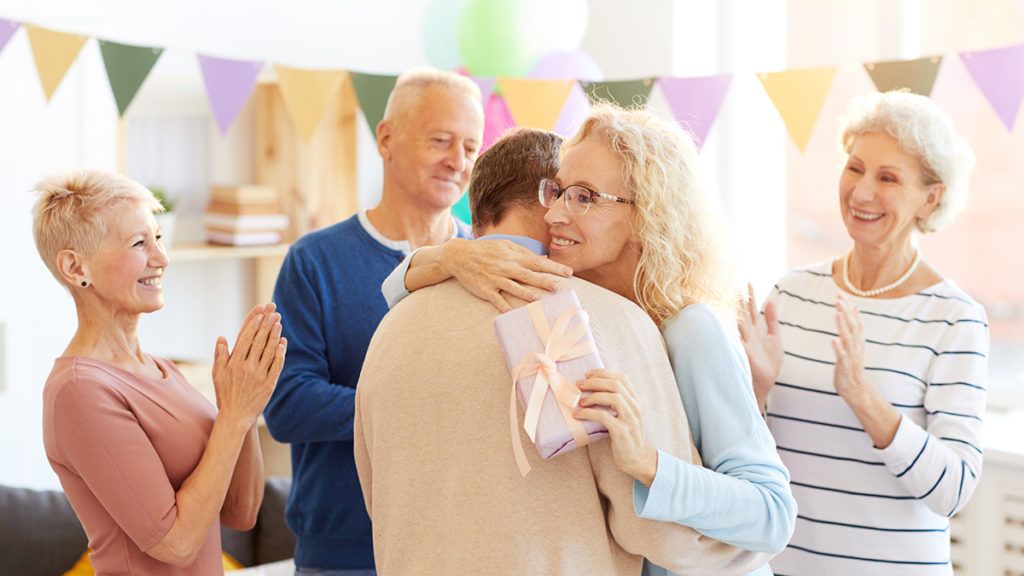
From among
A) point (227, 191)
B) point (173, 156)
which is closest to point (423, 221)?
point (227, 191)

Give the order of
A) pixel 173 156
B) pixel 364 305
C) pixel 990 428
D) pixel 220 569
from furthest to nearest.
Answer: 1. pixel 173 156
2. pixel 990 428
3. pixel 364 305
4. pixel 220 569

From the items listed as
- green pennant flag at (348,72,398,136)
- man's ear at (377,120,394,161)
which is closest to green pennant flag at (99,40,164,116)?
green pennant flag at (348,72,398,136)

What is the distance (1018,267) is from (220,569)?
2658mm

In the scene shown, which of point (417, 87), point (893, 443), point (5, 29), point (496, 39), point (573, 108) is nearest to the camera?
point (893, 443)

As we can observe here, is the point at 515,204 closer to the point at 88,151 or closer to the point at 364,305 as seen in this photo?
the point at 364,305

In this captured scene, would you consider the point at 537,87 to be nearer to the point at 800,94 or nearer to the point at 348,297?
the point at 800,94

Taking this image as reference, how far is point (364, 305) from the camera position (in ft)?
5.95

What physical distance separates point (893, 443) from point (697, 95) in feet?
4.20

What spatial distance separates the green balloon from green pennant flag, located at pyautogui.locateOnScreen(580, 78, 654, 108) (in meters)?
0.31

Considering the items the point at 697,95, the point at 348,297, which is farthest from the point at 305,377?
the point at 697,95

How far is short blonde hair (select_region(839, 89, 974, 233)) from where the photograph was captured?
5.92ft

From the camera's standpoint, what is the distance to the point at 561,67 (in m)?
2.96

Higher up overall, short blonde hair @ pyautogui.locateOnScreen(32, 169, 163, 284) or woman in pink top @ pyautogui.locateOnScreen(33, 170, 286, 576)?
short blonde hair @ pyautogui.locateOnScreen(32, 169, 163, 284)

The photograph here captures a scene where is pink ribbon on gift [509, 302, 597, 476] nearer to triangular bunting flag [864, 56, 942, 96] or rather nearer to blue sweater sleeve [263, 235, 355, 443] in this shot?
blue sweater sleeve [263, 235, 355, 443]
